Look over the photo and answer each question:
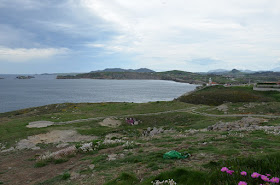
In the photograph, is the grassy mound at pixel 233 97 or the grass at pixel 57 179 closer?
the grass at pixel 57 179

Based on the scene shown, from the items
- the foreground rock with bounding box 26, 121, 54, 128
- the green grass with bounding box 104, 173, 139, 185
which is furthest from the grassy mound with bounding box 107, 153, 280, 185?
the foreground rock with bounding box 26, 121, 54, 128

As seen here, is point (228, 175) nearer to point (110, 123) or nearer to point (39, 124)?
point (110, 123)

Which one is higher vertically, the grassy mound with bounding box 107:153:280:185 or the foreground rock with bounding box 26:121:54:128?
the grassy mound with bounding box 107:153:280:185

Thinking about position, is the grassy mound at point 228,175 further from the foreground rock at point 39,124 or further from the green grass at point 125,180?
the foreground rock at point 39,124

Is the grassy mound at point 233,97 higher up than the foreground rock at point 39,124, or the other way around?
the grassy mound at point 233,97

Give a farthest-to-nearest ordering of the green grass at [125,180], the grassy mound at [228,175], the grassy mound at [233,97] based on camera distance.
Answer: the grassy mound at [233,97] < the green grass at [125,180] < the grassy mound at [228,175]

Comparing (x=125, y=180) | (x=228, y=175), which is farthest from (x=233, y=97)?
(x=228, y=175)

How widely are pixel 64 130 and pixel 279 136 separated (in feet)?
94.5

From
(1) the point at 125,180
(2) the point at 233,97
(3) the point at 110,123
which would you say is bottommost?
(3) the point at 110,123

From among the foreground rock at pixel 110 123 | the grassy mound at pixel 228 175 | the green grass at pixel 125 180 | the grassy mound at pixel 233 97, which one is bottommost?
the foreground rock at pixel 110 123

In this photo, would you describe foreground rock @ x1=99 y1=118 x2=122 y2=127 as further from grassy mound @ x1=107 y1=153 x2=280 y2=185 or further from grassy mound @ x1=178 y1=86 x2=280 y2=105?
grassy mound @ x1=178 y1=86 x2=280 y2=105

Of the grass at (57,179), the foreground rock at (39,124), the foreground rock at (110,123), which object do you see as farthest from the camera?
the foreground rock at (110,123)

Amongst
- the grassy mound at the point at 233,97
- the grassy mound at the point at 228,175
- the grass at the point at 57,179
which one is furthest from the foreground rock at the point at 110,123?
the grassy mound at the point at 233,97

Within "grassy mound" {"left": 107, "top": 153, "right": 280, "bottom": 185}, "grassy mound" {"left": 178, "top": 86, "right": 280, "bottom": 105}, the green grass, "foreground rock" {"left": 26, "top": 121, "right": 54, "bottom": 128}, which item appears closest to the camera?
"grassy mound" {"left": 107, "top": 153, "right": 280, "bottom": 185}
